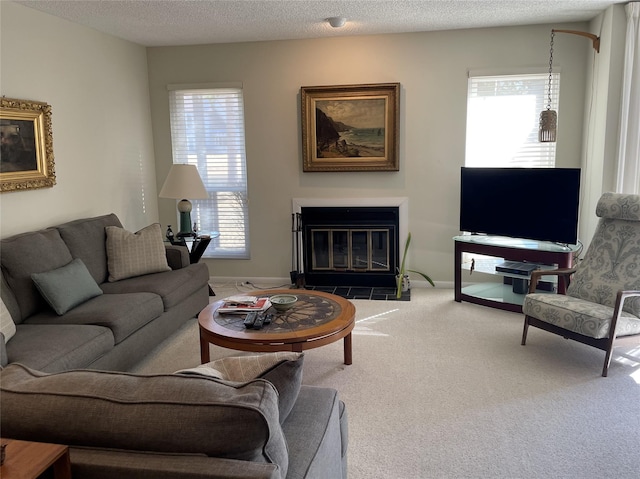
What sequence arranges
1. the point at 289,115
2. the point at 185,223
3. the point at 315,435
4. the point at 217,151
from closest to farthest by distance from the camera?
the point at 315,435
the point at 185,223
the point at 289,115
the point at 217,151

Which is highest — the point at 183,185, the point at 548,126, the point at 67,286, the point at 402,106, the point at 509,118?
the point at 402,106

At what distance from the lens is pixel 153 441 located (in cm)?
128

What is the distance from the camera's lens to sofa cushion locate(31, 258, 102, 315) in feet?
10.9

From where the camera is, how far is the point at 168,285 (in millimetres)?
4039

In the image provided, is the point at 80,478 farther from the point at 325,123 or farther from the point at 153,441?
the point at 325,123

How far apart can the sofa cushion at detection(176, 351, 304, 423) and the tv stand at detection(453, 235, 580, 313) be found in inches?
133

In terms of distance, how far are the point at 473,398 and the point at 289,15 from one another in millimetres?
3314

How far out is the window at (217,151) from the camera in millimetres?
Result: 5621

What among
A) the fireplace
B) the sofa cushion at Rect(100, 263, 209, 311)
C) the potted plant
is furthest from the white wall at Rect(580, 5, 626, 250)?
the sofa cushion at Rect(100, 263, 209, 311)

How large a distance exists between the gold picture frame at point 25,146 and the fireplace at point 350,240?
2426 mm

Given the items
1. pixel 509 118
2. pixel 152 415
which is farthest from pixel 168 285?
pixel 509 118

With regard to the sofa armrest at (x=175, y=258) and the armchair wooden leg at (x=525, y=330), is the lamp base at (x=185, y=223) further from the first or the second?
the armchair wooden leg at (x=525, y=330)

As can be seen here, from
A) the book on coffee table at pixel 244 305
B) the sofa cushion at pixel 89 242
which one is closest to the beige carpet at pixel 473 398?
the book on coffee table at pixel 244 305

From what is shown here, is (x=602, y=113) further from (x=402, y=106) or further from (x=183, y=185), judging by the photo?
(x=183, y=185)
